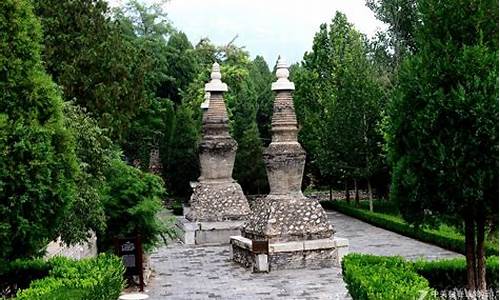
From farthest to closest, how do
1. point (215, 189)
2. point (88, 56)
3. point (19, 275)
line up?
point (215, 189) < point (88, 56) < point (19, 275)

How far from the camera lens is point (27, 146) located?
9000 mm

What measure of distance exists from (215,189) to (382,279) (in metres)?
16.4

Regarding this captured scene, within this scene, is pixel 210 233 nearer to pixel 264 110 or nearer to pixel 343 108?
pixel 343 108

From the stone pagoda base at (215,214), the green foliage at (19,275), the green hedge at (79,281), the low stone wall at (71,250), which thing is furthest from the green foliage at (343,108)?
the green foliage at (19,275)

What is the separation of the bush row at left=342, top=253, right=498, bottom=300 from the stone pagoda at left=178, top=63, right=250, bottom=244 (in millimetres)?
13875

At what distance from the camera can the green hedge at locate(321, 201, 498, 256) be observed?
18.5 m

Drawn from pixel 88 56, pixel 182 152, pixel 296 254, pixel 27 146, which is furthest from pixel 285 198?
pixel 182 152

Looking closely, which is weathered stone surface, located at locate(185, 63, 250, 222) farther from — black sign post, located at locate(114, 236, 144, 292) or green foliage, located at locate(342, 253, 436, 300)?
green foliage, located at locate(342, 253, 436, 300)

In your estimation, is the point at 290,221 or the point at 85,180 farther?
the point at 290,221

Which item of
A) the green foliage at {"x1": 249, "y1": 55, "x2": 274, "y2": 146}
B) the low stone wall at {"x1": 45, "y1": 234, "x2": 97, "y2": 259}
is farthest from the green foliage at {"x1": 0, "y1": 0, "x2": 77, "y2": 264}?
the green foliage at {"x1": 249, "y1": 55, "x2": 274, "y2": 146}

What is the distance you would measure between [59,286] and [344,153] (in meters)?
22.2

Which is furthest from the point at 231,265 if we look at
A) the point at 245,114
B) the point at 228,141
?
the point at 245,114

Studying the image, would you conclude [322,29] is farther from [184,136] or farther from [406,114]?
[406,114]

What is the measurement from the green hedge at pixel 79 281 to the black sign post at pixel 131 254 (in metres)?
2.41
